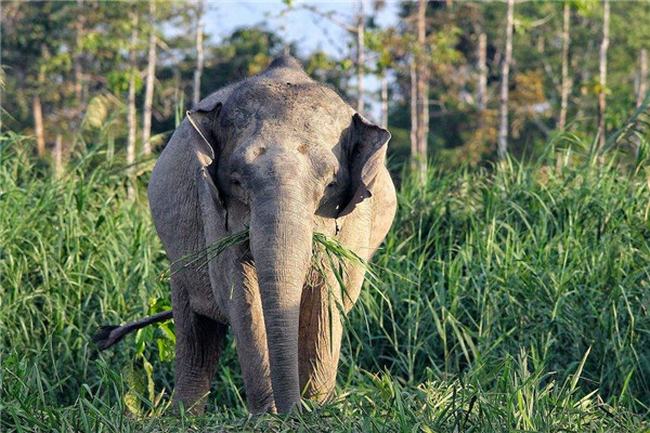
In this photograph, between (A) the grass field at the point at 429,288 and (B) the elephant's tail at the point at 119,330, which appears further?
(A) the grass field at the point at 429,288

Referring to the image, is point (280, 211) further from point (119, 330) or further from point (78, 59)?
point (78, 59)

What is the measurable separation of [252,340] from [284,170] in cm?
82

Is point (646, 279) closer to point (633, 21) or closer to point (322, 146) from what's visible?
point (322, 146)

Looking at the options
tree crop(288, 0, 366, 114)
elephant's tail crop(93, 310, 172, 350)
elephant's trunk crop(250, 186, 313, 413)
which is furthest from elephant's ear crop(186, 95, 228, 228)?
tree crop(288, 0, 366, 114)

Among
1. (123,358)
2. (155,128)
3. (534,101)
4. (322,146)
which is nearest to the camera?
(322,146)

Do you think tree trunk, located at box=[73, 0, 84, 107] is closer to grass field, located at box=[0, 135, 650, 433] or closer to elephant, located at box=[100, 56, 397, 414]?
grass field, located at box=[0, 135, 650, 433]

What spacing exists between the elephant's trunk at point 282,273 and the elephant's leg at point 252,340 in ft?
1.66

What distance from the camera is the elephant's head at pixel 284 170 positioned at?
4.75 meters

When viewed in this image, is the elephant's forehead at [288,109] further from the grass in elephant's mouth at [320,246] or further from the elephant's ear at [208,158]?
the grass in elephant's mouth at [320,246]

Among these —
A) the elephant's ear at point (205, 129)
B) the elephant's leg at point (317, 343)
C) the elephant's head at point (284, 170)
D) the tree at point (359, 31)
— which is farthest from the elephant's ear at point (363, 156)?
the tree at point (359, 31)

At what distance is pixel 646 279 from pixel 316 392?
2.64 metres

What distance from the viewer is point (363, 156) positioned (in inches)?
210

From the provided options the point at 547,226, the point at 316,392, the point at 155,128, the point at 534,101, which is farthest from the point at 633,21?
the point at 316,392

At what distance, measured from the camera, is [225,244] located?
5160 mm
